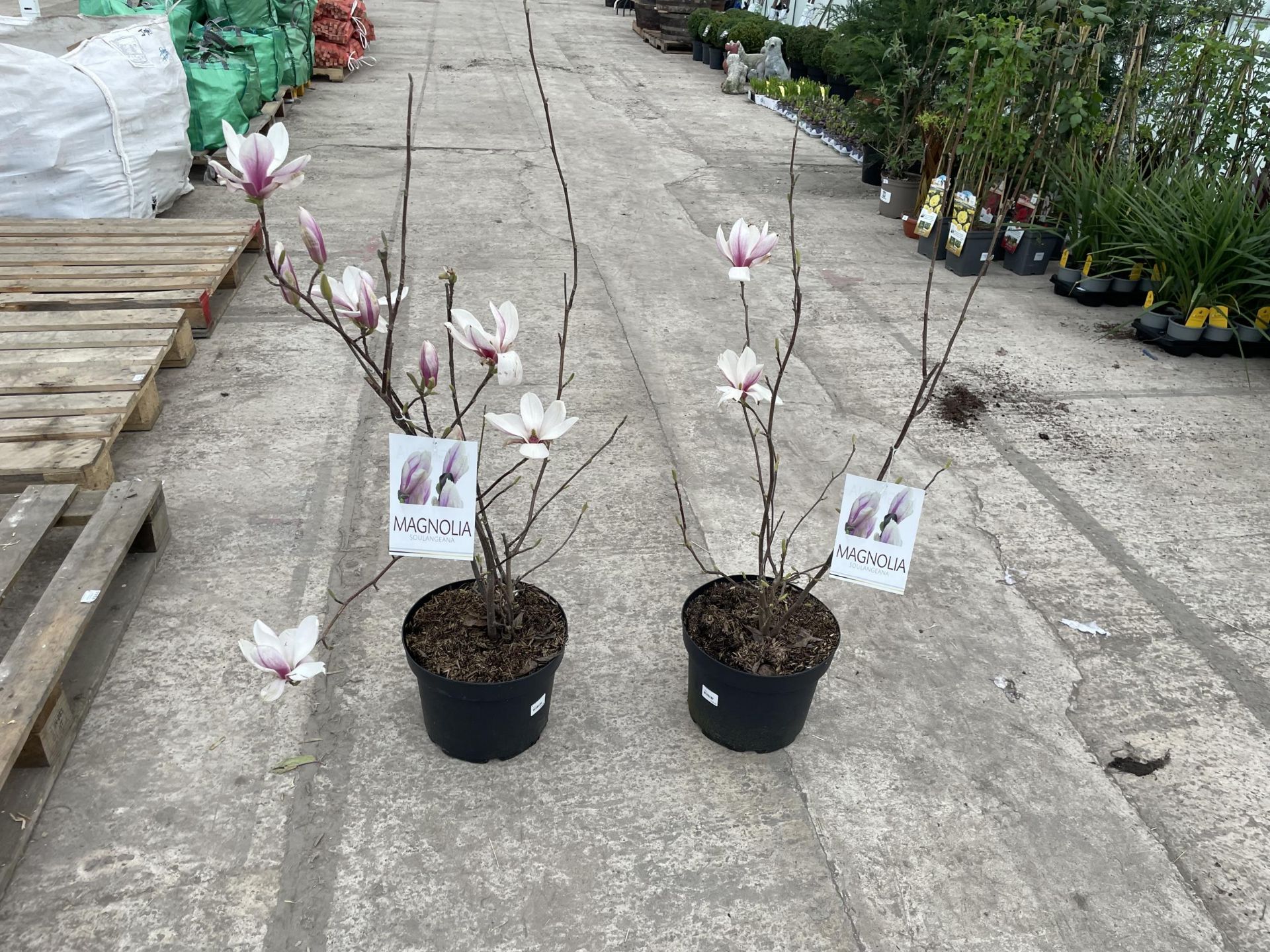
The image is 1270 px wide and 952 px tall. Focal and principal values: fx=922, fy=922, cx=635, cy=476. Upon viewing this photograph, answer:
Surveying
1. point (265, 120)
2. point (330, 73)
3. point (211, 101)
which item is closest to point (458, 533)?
point (211, 101)

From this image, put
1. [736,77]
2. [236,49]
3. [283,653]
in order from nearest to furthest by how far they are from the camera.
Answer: [283,653] < [236,49] < [736,77]

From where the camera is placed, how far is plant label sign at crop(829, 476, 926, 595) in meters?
1.82

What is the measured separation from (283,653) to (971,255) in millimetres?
4772

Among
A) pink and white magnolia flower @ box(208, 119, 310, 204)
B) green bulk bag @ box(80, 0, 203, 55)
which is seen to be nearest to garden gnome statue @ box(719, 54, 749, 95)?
green bulk bag @ box(80, 0, 203, 55)

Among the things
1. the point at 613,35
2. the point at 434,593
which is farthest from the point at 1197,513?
the point at 613,35

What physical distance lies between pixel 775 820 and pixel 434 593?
2.96ft

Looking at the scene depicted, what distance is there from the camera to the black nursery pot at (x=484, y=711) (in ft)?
Answer: 6.19

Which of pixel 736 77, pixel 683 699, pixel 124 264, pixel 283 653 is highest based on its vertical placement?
pixel 736 77

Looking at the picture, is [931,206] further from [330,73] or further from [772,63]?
[330,73]

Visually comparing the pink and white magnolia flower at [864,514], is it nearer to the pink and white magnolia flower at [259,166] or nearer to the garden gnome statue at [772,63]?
the pink and white magnolia flower at [259,166]

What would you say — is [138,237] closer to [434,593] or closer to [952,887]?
[434,593]

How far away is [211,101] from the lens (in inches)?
243

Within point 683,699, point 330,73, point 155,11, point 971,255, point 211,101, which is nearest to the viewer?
point 683,699

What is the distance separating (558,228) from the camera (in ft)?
18.7
